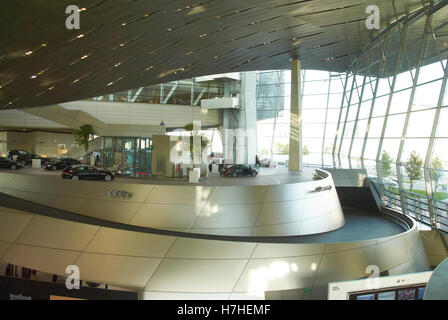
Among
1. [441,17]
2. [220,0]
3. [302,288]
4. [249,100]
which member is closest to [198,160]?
[220,0]

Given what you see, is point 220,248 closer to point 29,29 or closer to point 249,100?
point 29,29

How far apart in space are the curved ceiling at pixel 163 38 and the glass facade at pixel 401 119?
2428mm

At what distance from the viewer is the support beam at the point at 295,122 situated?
29.0 m

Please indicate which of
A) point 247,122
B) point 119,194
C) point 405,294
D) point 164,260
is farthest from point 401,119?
point 247,122

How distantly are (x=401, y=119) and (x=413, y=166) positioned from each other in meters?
4.27

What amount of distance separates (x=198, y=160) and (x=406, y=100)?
13.9 meters

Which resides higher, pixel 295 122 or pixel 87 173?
pixel 295 122

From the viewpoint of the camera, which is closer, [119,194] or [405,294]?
[405,294]

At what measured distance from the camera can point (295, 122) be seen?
94.8 feet

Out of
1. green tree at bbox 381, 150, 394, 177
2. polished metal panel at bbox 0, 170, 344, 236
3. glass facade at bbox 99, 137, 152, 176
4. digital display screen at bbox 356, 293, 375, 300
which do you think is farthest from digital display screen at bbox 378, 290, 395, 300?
glass facade at bbox 99, 137, 152, 176

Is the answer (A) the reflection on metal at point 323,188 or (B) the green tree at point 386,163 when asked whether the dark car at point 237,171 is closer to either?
(A) the reflection on metal at point 323,188

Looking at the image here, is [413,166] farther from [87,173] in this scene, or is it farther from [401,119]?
[87,173]

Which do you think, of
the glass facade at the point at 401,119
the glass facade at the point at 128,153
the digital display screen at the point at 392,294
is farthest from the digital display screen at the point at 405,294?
the glass facade at the point at 128,153
